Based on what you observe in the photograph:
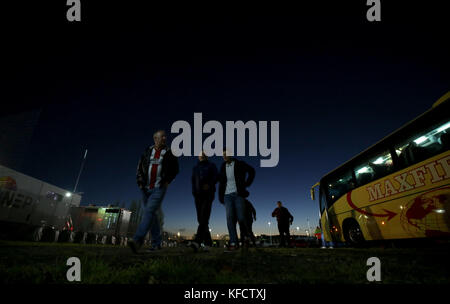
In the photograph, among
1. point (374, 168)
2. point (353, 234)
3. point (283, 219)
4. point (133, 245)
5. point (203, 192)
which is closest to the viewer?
point (133, 245)

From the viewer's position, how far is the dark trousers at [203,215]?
438cm

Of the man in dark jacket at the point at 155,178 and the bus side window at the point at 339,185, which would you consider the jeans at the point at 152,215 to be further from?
the bus side window at the point at 339,185

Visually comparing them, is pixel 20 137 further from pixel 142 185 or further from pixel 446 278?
pixel 446 278

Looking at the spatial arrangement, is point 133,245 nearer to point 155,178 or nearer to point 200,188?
point 155,178

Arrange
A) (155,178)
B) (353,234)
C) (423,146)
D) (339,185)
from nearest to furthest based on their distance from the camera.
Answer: (155,178) → (423,146) → (353,234) → (339,185)

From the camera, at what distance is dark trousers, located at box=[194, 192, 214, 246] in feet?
14.4

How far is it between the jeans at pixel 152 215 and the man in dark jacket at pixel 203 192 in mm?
1034

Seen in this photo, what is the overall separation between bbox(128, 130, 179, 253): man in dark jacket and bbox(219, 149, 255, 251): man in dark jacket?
138 centimetres

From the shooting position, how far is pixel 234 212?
4.59m

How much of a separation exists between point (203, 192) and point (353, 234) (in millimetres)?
6049

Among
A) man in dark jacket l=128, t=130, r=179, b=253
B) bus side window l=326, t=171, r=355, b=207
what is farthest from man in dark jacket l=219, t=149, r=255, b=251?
bus side window l=326, t=171, r=355, b=207

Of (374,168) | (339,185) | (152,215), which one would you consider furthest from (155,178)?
(339,185)
